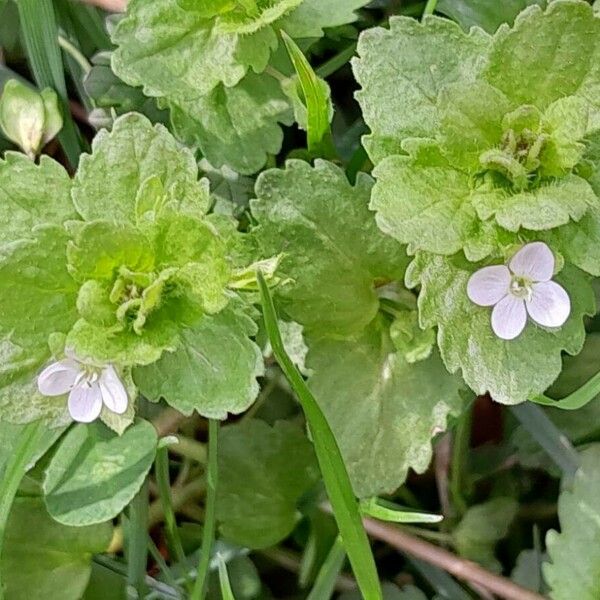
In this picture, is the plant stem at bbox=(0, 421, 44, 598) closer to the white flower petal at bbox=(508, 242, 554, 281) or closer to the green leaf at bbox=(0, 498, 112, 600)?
the green leaf at bbox=(0, 498, 112, 600)

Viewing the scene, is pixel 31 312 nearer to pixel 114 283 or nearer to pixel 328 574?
pixel 114 283

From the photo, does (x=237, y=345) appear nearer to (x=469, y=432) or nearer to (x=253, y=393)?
(x=253, y=393)

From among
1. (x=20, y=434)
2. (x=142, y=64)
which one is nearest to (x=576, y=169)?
(x=142, y=64)

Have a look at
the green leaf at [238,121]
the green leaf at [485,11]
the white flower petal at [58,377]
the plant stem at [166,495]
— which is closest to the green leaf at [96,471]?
the plant stem at [166,495]

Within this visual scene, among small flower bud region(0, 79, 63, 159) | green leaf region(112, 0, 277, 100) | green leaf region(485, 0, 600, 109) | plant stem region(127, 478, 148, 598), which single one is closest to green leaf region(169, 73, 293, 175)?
green leaf region(112, 0, 277, 100)

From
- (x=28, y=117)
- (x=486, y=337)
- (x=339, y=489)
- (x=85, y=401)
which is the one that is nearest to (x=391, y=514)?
(x=339, y=489)
